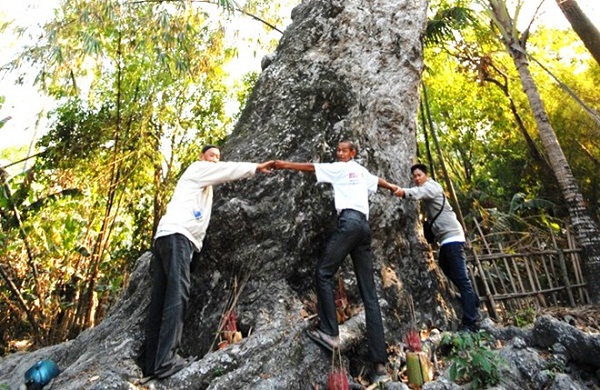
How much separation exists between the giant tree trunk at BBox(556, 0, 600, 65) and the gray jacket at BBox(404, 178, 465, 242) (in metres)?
5.34

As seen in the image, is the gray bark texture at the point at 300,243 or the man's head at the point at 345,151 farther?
the man's head at the point at 345,151

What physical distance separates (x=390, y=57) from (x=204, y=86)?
656cm

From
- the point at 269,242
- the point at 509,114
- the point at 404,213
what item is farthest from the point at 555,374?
the point at 509,114

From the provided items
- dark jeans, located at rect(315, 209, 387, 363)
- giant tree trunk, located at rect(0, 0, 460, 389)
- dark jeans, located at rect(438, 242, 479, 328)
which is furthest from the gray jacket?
dark jeans, located at rect(315, 209, 387, 363)

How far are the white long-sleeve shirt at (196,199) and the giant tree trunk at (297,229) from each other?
547 millimetres

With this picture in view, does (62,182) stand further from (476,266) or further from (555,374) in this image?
(555,374)

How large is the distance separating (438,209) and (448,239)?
328 millimetres

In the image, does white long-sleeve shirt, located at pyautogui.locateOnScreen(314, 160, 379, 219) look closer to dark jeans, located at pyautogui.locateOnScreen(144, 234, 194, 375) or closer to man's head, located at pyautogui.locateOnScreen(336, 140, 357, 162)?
man's head, located at pyautogui.locateOnScreen(336, 140, 357, 162)

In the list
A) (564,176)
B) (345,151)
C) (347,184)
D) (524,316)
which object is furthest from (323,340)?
(564,176)

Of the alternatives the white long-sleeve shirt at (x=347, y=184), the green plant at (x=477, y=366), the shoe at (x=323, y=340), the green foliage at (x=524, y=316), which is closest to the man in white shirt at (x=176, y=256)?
the white long-sleeve shirt at (x=347, y=184)

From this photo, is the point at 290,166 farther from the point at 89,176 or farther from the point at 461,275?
the point at 89,176

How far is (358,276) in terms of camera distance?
360cm

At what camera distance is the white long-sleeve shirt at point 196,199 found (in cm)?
337

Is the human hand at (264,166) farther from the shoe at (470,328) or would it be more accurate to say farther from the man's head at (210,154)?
the shoe at (470,328)
